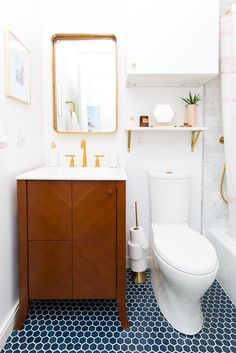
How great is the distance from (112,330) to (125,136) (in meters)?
1.33

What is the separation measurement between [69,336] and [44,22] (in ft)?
7.07

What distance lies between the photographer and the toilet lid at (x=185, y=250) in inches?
49.5

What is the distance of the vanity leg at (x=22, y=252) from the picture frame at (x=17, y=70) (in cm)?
53

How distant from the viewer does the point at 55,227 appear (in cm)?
139

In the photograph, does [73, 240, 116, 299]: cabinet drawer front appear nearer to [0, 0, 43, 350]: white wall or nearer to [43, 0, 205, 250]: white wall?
[0, 0, 43, 350]: white wall

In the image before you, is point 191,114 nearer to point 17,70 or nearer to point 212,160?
point 212,160

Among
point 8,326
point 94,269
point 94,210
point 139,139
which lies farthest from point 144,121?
point 8,326


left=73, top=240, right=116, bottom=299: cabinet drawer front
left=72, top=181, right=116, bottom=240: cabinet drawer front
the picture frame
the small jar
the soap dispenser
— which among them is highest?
the picture frame

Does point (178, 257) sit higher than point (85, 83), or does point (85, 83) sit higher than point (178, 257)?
point (85, 83)

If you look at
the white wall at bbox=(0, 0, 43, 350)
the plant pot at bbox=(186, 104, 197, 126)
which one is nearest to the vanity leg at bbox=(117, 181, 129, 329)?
the white wall at bbox=(0, 0, 43, 350)

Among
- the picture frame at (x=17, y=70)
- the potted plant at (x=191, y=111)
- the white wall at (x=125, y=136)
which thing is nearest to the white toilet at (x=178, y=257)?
the white wall at (x=125, y=136)

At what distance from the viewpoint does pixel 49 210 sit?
1.38 meters

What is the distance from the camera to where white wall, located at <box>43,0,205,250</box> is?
1.88 meters

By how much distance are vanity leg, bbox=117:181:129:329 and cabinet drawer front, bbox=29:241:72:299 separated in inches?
11.1
